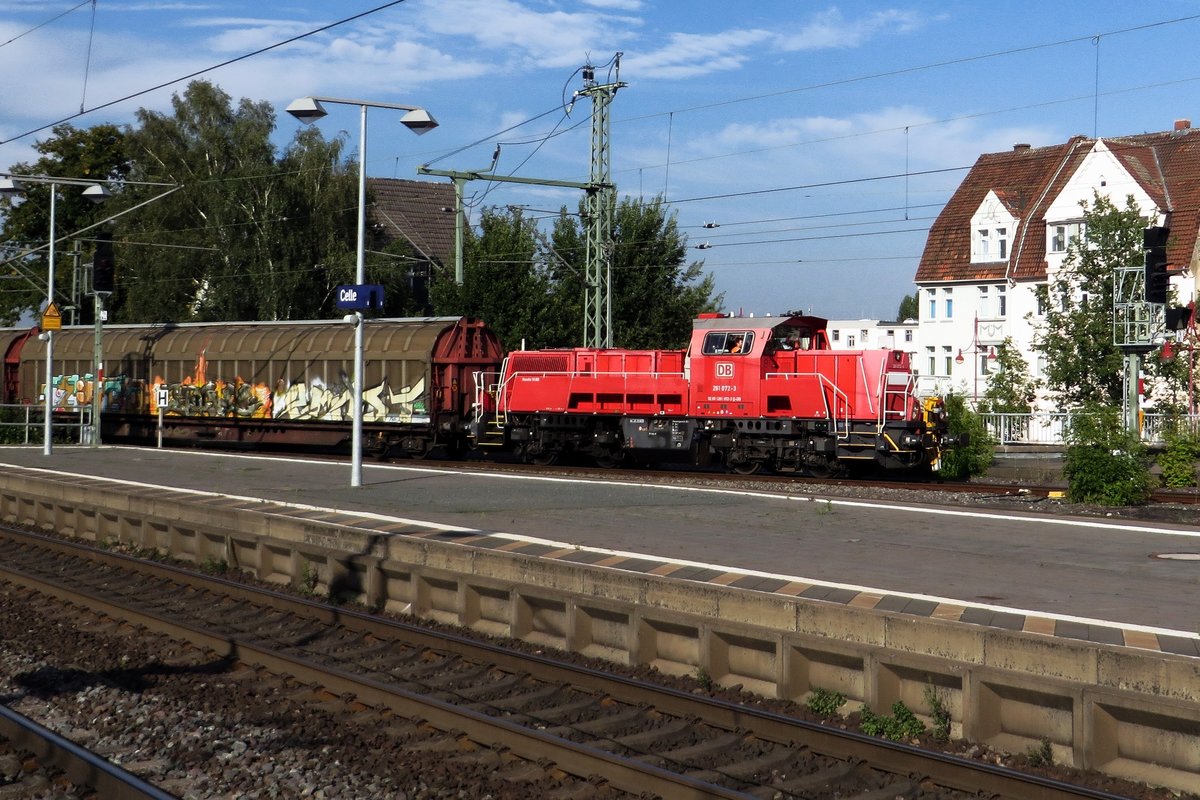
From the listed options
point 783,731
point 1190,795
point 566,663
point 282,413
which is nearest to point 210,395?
point 282,413

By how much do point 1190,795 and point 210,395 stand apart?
102 feet

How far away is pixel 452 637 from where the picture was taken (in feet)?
36.2

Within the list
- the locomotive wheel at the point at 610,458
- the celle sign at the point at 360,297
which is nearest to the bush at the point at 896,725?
the celle sign at the point at 360,297

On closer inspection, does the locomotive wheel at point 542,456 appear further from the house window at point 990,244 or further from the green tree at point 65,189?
the green tree at point 65,189

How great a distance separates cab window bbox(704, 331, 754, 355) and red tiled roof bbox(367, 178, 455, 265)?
1810 inches

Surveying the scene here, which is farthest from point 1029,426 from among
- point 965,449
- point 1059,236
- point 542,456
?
point 542,456

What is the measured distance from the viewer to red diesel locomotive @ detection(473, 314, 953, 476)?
23312 millimetres

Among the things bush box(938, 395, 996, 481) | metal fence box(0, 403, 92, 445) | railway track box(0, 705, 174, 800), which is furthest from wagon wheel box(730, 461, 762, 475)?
metal fence box(0, 403, 92, 445)

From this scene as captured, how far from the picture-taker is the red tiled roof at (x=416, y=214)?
2778 inches

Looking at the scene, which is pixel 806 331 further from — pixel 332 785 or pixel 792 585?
pixel 332 785

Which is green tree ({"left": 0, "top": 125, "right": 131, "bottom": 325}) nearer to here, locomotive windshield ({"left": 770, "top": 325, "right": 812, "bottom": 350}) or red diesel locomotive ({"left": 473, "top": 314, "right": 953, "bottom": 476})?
red diesel locomotive ({"left": 473, "top": 314, "right": 953, "bottom": 476})

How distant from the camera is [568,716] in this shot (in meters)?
9.01

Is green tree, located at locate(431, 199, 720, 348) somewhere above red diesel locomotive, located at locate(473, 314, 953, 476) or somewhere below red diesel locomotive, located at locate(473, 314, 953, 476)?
above

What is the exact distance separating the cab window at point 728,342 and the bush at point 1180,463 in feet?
27.4
